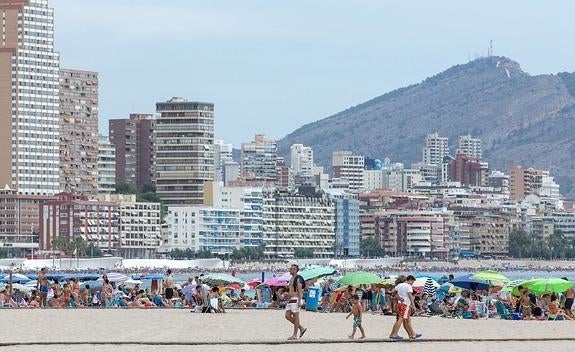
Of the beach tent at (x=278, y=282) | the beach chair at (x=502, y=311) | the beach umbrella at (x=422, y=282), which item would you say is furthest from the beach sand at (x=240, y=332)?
the beach umbrella at (x=422, y=282)

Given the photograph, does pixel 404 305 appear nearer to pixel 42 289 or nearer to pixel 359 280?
pixel 359 280

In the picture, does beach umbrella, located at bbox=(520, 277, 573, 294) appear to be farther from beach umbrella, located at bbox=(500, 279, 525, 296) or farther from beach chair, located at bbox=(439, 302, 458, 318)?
beach chair, located at bbox=(439, 302, 458, 318)

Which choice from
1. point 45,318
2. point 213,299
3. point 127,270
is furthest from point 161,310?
point 127,270

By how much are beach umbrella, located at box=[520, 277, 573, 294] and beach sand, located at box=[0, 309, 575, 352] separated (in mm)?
4627

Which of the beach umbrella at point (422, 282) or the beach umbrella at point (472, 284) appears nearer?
the beach umbrella at point (472, 284)

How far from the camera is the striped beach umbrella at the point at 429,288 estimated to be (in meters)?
57.1

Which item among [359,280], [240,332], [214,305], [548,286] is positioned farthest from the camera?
[359,280]

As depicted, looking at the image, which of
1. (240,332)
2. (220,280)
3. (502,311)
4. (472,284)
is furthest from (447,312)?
(220,280)

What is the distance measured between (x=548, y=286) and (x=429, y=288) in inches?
270

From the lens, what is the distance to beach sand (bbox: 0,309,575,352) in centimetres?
3678

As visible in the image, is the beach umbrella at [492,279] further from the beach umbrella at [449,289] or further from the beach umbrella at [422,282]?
the beach umbrella at [422,282]

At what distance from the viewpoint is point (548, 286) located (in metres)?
52.2

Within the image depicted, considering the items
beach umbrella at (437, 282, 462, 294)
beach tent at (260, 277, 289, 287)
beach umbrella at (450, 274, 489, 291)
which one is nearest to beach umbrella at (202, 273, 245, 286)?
beach tent at (260, 277, 289, 287)

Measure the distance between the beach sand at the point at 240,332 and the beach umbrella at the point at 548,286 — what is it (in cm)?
463
